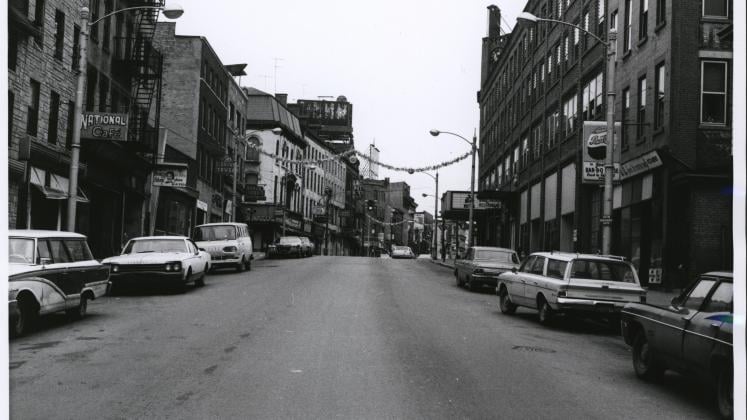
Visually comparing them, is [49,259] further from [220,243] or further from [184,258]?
[220,243]

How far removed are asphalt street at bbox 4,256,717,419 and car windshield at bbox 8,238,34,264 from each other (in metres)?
1.19

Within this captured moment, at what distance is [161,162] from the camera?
39438 millimetres

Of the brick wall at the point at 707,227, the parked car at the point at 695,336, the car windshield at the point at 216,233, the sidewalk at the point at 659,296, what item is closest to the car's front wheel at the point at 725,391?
the parked car at the point at 695,336

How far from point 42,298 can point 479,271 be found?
1521 cm

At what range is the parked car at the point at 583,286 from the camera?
1464 centimetres

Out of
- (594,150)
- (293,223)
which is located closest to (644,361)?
(594,150)

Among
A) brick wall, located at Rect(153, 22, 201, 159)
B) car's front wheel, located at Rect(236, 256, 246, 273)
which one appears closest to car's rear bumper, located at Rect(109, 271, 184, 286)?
car's front wheel, located at Rect(236, 256, 246, 273)

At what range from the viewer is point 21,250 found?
39.5 feet

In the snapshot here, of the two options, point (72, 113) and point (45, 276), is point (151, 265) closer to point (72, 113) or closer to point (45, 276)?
point (45, 276)

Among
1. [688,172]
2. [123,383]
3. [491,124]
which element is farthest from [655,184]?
[491,124]

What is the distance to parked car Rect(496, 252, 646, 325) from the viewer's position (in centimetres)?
1464

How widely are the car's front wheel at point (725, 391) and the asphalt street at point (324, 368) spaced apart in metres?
0.60

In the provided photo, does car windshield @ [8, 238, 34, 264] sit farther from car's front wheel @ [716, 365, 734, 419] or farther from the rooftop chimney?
the rooftop chimney

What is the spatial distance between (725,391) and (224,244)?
2347 centimetres
